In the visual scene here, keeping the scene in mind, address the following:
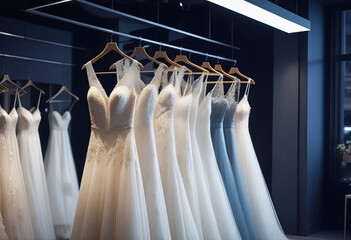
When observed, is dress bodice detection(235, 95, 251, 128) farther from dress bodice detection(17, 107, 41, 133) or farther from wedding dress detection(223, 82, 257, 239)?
dress bodice detection(17, 107, 41, 133)

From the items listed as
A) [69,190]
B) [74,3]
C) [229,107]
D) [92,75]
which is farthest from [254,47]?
→ [92,75]

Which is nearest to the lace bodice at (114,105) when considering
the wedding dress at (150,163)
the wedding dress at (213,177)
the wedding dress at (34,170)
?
the wedding dress at (150,163)

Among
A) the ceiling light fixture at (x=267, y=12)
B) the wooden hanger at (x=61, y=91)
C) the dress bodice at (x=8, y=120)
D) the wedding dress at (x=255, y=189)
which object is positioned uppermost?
the ceiling light fixture at (x=267, y=12)

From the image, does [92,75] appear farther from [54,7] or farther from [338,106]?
[338,106]

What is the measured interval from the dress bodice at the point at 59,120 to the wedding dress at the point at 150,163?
1527 millimetres

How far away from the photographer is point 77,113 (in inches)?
198

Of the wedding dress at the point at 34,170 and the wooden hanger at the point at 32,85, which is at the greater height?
the wooden hanger at the point at 32,85

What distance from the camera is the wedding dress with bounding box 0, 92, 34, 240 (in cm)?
425

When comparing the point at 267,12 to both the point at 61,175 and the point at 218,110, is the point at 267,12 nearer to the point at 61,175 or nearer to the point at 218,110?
the point at 218,110

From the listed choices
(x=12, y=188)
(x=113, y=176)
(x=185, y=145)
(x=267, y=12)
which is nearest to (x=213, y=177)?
(x=185, y=145)

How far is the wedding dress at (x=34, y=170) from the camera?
14.9 ft

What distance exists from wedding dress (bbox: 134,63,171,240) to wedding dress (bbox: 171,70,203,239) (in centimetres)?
45

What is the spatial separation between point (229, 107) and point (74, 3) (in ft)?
5.98

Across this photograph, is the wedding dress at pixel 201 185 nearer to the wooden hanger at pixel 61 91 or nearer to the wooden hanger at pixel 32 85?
the wooden hanger at pixel 61 91
